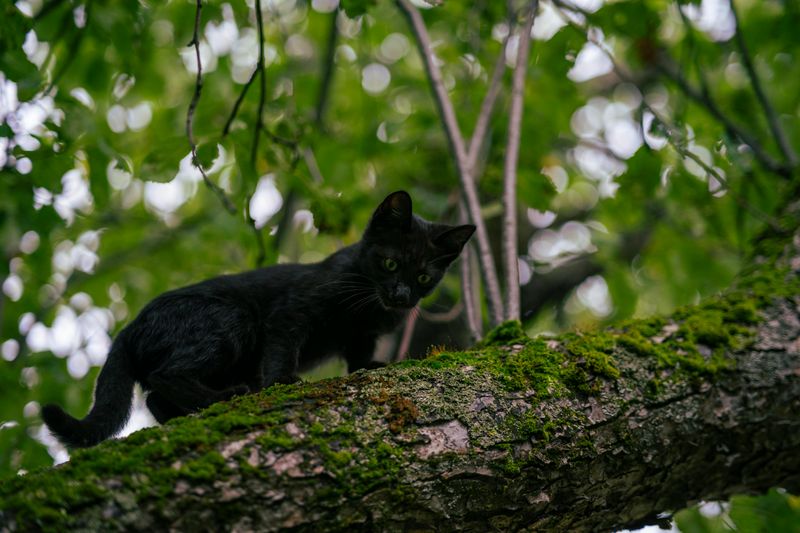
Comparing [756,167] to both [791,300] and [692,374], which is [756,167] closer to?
[791,300]

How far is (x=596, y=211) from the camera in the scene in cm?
725

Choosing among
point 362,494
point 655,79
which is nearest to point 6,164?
point 362,494

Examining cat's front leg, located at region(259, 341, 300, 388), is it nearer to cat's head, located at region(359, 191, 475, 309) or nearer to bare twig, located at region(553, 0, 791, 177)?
cat's head, located at region(359, 191, 475, 309)

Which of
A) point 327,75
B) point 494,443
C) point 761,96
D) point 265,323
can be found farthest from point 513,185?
point 327,75

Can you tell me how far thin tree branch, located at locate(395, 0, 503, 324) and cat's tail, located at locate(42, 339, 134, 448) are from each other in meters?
1.78

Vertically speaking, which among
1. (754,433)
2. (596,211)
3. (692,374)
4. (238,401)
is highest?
(596,211)

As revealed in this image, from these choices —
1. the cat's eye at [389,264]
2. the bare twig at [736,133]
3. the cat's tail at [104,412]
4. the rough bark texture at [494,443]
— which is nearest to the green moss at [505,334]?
the rough bark texture at [494,443]

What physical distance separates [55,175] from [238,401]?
1.96 m

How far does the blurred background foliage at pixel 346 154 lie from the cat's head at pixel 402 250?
255 millimetres

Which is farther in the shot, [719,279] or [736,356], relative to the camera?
[719,279]

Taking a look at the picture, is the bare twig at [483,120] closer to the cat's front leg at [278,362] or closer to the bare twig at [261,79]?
the bare twig at [261,79]

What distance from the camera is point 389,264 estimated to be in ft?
13.4

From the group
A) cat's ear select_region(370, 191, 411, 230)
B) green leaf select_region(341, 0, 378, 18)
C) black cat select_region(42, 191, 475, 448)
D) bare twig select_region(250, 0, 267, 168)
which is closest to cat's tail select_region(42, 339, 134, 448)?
black cat select_region(42, 191, 475, 448)

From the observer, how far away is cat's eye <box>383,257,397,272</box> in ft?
13.4
